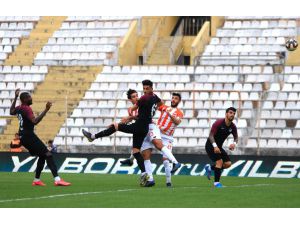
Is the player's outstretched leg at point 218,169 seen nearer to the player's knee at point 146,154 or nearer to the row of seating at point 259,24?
the player's knee at point 146,154

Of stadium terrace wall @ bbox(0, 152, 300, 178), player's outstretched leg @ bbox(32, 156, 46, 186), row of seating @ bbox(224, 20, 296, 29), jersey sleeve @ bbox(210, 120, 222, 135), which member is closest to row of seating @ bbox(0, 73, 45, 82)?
stadium terrace wall @ bbox(0, 152, 300, 178)

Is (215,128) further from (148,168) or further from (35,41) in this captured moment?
(35,41)

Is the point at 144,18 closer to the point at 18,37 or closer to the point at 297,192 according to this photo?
the point at 18,37

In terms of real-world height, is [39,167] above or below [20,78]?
below

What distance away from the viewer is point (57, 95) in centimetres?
3944

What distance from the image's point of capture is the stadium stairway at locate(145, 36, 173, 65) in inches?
1630

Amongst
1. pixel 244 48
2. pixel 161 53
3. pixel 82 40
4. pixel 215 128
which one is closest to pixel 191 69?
pixel 244 48

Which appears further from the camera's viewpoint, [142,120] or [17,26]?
[17,26]

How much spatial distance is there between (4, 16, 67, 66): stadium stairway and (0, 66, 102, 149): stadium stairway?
198 centimetres

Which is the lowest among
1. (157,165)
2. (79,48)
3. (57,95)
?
(157,165)

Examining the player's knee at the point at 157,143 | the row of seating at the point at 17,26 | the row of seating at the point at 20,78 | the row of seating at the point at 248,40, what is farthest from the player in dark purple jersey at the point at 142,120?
the row of seating at the point at 17,26

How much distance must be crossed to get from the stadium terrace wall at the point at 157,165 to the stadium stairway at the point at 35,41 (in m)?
9.86

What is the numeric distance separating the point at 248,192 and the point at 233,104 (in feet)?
51.3

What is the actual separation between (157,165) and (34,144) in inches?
425
